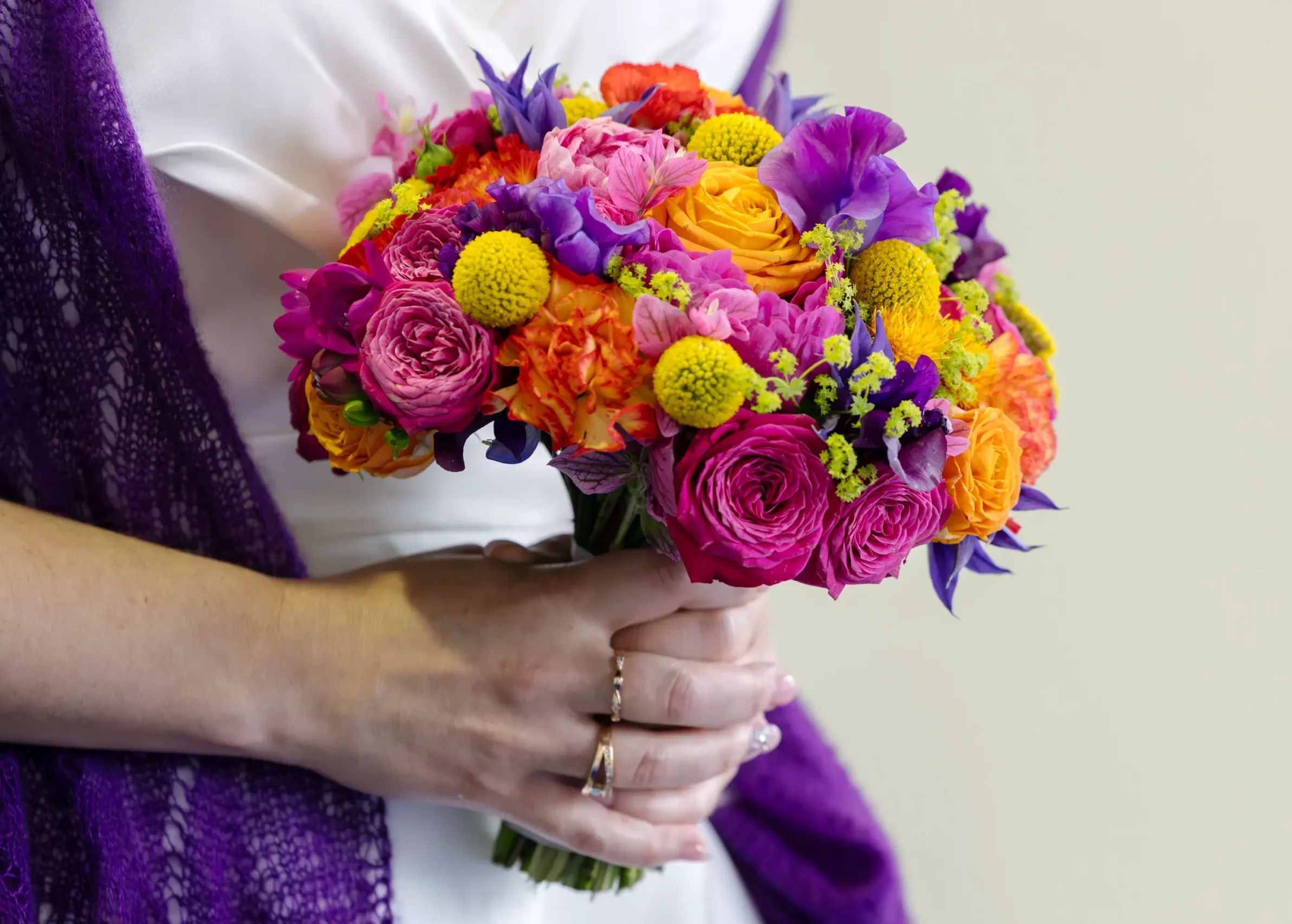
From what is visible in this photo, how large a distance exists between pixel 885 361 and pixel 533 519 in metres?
0.43

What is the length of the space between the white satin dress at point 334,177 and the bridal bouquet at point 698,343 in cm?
15

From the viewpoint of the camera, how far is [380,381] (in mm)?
472

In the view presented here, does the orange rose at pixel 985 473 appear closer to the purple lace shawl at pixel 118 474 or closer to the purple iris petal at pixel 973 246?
the purple iris petal at pixel 973 246

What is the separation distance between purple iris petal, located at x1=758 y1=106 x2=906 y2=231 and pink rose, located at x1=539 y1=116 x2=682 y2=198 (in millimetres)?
62

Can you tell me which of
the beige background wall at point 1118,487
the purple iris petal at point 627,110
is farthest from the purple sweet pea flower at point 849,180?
the beige background wall at point 1118,487

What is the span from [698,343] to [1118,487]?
1.01m

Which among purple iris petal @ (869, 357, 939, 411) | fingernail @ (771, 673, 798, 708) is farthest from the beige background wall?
purple iris petal @ (869, 357, 939, 411)

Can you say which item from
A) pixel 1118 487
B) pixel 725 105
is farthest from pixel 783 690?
pixel 1118 487

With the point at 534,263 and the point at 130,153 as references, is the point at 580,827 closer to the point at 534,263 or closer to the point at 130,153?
the point at 534,263

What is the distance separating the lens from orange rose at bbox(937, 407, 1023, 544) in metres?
0.48

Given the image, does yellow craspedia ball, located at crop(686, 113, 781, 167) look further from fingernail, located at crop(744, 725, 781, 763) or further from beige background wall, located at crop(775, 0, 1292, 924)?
beige background wall, located at crop(775, 0, 1292, 924)

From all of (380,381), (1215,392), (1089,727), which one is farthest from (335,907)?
(1215,392)

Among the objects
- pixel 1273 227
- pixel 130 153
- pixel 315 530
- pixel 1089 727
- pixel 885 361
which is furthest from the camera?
pixel 1089 727

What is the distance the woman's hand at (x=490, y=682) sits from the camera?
62 centimetres
